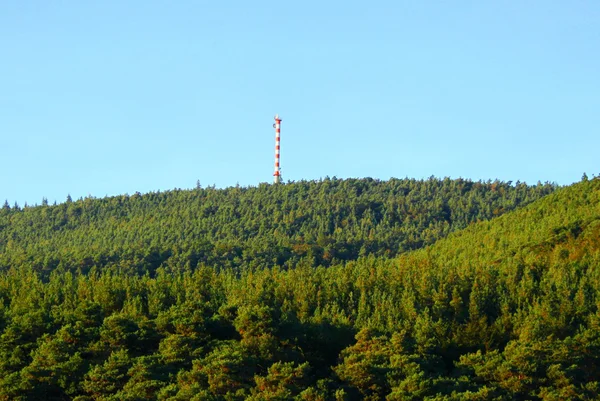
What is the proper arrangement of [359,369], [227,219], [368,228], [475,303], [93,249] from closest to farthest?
[359,369] < [475,303] < [93,249] < [368,228] < [227,219]

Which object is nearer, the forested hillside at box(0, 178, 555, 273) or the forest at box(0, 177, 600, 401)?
the forest at box(0, 177, 600, 401)

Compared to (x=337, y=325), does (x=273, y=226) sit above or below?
above

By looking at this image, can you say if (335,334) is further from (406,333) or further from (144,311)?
(144,311)

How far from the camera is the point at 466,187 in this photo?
189000 mm

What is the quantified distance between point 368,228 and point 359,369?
3847 inches

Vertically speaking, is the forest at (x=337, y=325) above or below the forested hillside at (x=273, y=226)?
below

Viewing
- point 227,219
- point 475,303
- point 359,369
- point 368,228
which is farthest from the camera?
point 227,219

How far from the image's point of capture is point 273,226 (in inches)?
6969

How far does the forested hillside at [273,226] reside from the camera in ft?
484

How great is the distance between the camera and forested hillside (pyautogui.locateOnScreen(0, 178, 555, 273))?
5812 inches

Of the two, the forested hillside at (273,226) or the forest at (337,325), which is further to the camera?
the forested hillside at (273,226)

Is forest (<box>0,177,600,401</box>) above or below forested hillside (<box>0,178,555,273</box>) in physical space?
below

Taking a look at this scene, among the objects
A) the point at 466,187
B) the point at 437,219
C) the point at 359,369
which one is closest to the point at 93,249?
the point at 437,219

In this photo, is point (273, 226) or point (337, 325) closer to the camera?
point (337, 325)
